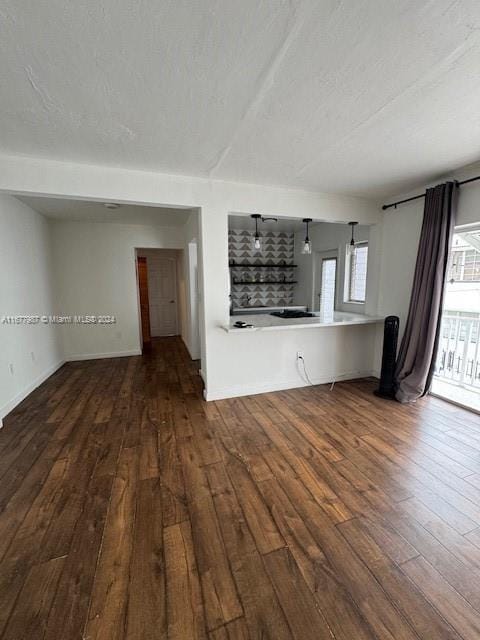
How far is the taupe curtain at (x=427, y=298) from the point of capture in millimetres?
2787

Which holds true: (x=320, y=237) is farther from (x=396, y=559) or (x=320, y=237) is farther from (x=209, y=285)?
(x=396, y=559)

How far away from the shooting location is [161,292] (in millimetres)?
6863

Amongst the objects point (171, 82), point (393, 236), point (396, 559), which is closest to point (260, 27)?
point (171, 82)

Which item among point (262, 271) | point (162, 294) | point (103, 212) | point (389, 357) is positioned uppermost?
point (103, 212)

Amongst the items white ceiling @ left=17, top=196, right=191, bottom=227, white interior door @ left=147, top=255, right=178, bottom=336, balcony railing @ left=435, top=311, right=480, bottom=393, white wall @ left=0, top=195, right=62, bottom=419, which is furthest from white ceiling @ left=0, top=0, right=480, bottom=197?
white interior door @ left=147, top=255, right=178, bottom=336

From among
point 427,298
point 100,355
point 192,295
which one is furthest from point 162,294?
point 427,298

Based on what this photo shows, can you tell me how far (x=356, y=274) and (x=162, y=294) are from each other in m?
4.60

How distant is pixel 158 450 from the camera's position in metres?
2.25

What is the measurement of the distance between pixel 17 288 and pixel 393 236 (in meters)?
4.77

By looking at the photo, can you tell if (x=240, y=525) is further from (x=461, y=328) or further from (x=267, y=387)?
(x=461, y=328)

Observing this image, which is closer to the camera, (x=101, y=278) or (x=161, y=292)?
(x=101, y=278)

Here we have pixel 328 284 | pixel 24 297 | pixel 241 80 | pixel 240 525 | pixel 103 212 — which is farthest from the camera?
pixel 328 284

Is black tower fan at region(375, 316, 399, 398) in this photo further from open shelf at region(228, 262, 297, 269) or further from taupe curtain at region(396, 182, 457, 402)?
open shelf at region(228, 262, 297, 269)

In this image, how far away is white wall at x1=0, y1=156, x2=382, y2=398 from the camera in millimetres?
2416
